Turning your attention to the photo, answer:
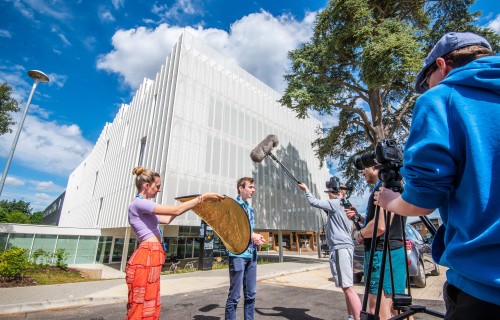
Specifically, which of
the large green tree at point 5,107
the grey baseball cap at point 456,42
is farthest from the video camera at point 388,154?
the large green tree at point 5,107

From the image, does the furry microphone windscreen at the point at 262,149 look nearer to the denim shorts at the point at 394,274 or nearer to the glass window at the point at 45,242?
the denim shorts at the point at 394,274

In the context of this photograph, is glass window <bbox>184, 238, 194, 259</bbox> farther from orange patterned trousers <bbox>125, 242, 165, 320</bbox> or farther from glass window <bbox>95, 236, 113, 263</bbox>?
orange patterned trousers <bbox>125, 242, 165, 320</bbox>

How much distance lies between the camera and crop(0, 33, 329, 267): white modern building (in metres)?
15.8

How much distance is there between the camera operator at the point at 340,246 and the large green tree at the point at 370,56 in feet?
35.0

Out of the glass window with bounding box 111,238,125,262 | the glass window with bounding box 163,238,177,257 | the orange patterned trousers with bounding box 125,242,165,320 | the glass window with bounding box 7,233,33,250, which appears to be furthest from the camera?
the glass window with bounding box 111,238,125,262

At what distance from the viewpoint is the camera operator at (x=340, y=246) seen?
11.3 feet

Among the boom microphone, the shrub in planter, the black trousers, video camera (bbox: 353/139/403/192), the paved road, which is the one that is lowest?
the paved road

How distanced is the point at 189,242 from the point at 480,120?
83.2 ft

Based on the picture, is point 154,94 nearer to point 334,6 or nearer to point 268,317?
point 334,6

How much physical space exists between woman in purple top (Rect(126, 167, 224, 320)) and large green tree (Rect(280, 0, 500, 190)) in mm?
12681

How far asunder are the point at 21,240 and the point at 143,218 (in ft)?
76.5

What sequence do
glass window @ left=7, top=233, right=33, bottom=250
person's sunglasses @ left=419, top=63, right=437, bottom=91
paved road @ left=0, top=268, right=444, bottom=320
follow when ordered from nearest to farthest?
person's sunglasses @ left=419, top=63, right=437, bottom=91 → paved road @ left=0, top=268, right=444, bottom=320 → glass window @ left=7, top=233, right=33, bottom=250

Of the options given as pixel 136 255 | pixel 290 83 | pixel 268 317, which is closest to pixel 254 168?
pixel 290 83

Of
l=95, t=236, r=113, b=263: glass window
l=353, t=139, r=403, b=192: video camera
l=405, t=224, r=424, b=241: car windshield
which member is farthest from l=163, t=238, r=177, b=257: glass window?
l=353, t=139, r=403, b=192: video camera
